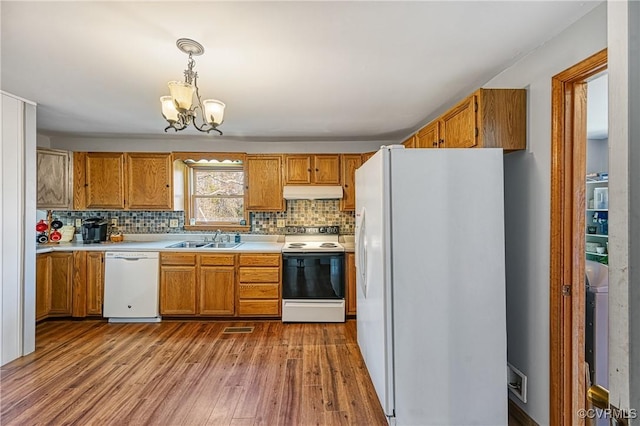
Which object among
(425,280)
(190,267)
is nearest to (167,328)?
(190,267)

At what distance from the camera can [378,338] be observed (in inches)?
69.6

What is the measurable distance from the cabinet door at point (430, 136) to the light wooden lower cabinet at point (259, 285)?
197 centimetres

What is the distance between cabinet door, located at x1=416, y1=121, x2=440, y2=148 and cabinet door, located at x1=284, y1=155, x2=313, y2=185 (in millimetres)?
1487

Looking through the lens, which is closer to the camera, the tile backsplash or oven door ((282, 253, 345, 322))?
oven door ((282, 253, 345, 322))

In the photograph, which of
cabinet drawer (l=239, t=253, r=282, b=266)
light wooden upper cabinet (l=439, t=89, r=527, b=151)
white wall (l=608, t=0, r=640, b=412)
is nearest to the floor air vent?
cabinet drawer (l=239, t=253, r=282, b=266)

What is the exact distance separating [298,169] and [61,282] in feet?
10.1

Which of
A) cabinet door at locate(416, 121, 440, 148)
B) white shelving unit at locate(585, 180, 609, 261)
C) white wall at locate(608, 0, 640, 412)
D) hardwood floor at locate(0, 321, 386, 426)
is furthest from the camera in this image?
white shelving unit at locate(585, 180, 609, 261)

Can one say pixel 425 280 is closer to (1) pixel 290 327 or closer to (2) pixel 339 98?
(2) pixel 339 98

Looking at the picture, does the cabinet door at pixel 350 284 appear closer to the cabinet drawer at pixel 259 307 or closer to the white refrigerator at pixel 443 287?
the cabinet drawer at pixel 259 307

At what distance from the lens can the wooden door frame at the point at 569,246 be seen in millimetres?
1483

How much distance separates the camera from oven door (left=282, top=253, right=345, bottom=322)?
330cm

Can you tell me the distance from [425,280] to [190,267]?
2734mm

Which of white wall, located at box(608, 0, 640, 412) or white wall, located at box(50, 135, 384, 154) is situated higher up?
white wall, located at box(50, 135, 384, 154)

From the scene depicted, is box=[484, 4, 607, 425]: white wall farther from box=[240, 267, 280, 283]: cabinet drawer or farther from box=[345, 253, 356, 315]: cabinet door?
box=[240, 267, 280, 283]: cabinet drawer
